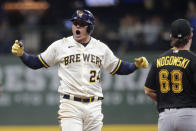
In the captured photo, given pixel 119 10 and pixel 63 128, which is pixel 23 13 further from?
pixel 63 128

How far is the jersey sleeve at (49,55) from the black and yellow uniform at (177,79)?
158 centimetres

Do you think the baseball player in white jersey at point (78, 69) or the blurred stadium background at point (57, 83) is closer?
the baseball player in white jersey at point (78, 69)

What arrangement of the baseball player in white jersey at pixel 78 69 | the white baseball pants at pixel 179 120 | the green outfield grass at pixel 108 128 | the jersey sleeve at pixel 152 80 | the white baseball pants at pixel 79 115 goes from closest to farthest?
the white baseball pants at pixel 179 120 < the jersey sleeve at pixel 152 80 < the white baseball pants at pixel 79 115 < the baseball player in white jersey at pixel 78 69 < the green outfield grass at pixel 108 128

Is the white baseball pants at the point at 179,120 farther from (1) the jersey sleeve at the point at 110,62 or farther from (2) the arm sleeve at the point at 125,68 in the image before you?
(1) the jersey sleeve at the point at 110,62

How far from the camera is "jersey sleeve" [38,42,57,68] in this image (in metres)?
6.59

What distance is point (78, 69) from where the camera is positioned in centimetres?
650

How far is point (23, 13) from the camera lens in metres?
15.6

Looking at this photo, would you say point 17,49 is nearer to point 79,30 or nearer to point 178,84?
point 79,30

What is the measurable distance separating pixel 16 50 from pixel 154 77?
6.04 ft

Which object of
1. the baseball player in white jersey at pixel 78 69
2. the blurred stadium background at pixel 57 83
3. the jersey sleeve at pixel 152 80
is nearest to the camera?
the jersey sleeve at pixel 152 80

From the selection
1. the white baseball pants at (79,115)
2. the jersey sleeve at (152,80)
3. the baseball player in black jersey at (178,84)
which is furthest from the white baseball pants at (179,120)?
the white baseball pants at (79,115)

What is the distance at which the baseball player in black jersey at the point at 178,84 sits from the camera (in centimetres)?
553

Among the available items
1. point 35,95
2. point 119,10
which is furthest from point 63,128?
point 119,10

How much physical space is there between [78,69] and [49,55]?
1.46 feet
